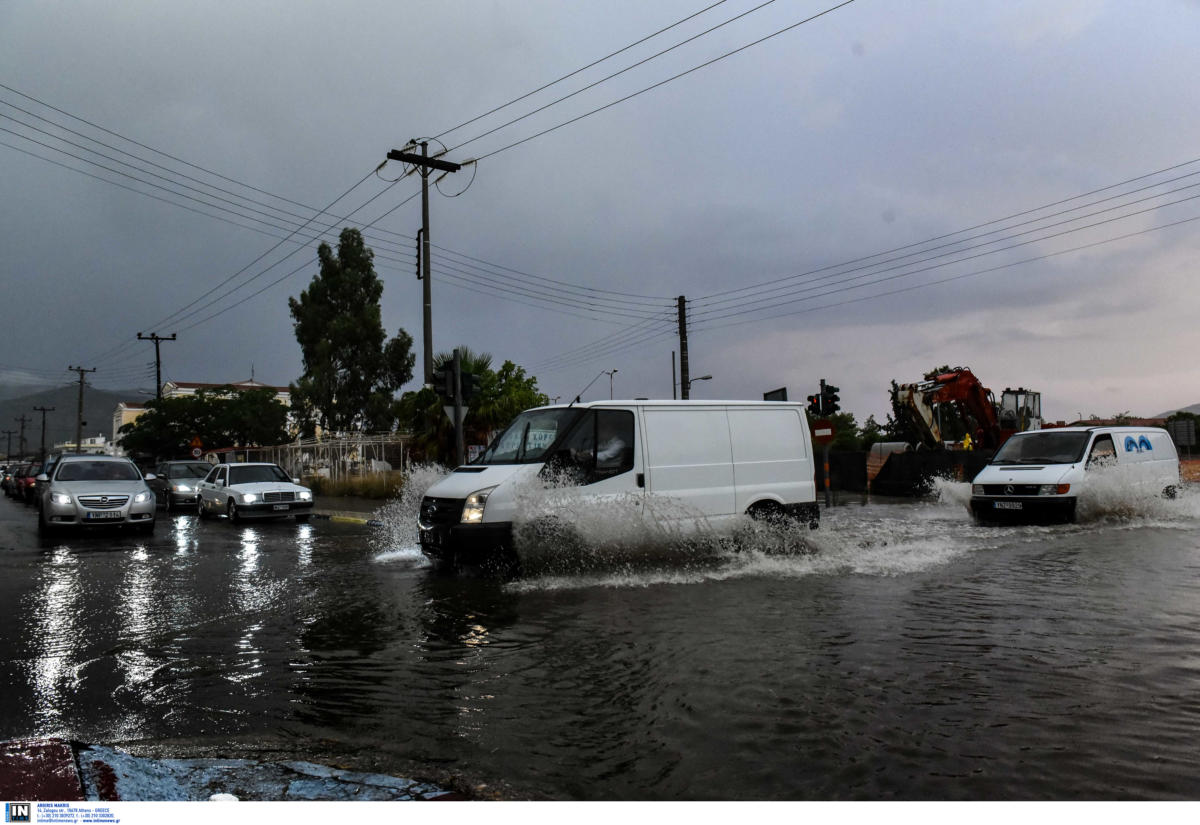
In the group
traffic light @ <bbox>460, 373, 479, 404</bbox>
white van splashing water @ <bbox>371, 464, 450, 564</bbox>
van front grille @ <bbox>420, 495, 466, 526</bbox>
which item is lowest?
white van splashing water @ <bbox>371, 464, 450, 564</bbox>

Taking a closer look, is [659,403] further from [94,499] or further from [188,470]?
[188,470]

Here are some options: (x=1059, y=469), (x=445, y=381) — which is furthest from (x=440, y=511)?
(x=1059, y=469)

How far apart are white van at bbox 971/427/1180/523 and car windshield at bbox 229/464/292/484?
50.8ft

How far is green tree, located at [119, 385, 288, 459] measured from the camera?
197ft

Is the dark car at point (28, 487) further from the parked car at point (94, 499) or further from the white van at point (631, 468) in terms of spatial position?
the white van at point (631, 468)

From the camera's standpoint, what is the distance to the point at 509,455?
9.19 meters

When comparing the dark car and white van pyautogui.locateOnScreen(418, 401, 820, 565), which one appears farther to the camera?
the dark car

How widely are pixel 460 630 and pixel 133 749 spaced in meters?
2.83

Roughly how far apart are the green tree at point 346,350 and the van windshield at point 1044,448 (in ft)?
123

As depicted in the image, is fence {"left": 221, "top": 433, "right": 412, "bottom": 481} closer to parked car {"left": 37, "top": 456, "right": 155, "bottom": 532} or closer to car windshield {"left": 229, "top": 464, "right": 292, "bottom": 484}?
car windshield {"left": 229, "top": 464, "right": 292, "bottom": 484}

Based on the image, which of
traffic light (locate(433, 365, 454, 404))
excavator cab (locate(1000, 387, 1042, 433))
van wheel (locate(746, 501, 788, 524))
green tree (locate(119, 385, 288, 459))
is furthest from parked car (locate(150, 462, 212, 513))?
green tree (locate(119, 385, 288, 459))

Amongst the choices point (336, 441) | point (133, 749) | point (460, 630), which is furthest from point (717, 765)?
point (336, 441)

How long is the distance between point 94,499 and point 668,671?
14.3 meters

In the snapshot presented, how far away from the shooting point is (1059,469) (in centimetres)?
1373
